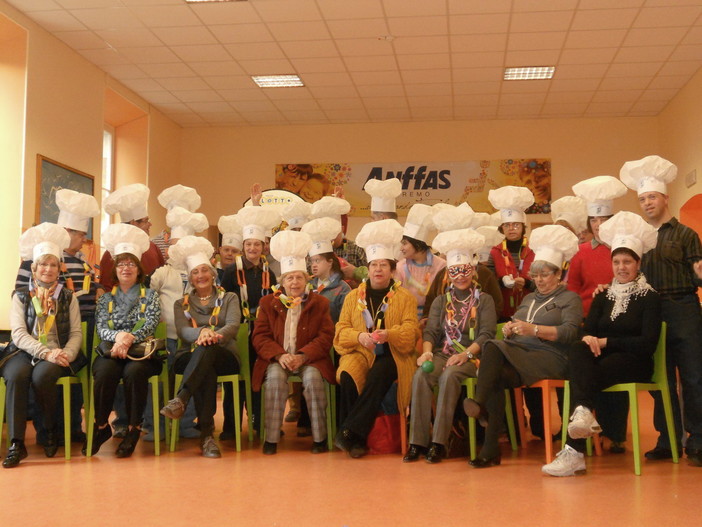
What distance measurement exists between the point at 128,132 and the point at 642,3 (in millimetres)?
6673

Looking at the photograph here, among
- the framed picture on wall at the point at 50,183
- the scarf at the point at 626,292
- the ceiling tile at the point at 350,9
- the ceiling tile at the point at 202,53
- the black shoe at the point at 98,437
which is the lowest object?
the black shoe at the point at 98,437

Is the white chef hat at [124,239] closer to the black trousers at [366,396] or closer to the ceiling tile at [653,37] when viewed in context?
the black trousers at [366,396]

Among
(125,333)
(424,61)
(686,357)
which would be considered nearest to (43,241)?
(125,333)

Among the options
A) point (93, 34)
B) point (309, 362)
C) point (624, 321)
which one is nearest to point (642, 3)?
point (624, 321)

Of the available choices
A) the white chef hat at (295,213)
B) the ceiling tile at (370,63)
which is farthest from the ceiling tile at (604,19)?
the white chef hat at (295,213)

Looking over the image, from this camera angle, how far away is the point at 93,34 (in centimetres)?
795

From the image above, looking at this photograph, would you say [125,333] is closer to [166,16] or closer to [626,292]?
[626,292]

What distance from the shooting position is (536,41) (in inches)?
315

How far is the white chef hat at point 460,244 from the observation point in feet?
14.2

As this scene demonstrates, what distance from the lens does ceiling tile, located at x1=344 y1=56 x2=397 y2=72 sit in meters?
8.62

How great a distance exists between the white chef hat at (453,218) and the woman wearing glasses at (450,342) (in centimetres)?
29

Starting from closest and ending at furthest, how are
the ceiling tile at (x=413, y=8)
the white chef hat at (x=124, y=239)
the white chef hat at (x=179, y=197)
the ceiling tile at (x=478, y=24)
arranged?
the white chef hat at (x=124, y=239)
the white chef hat at (x=179, y=197)
the ceiling tile at (x=413, y=8)
the ceiling tile at (x=478, y=24)

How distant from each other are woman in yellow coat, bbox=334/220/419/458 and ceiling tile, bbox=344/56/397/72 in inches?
177

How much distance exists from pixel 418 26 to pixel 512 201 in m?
3.37
